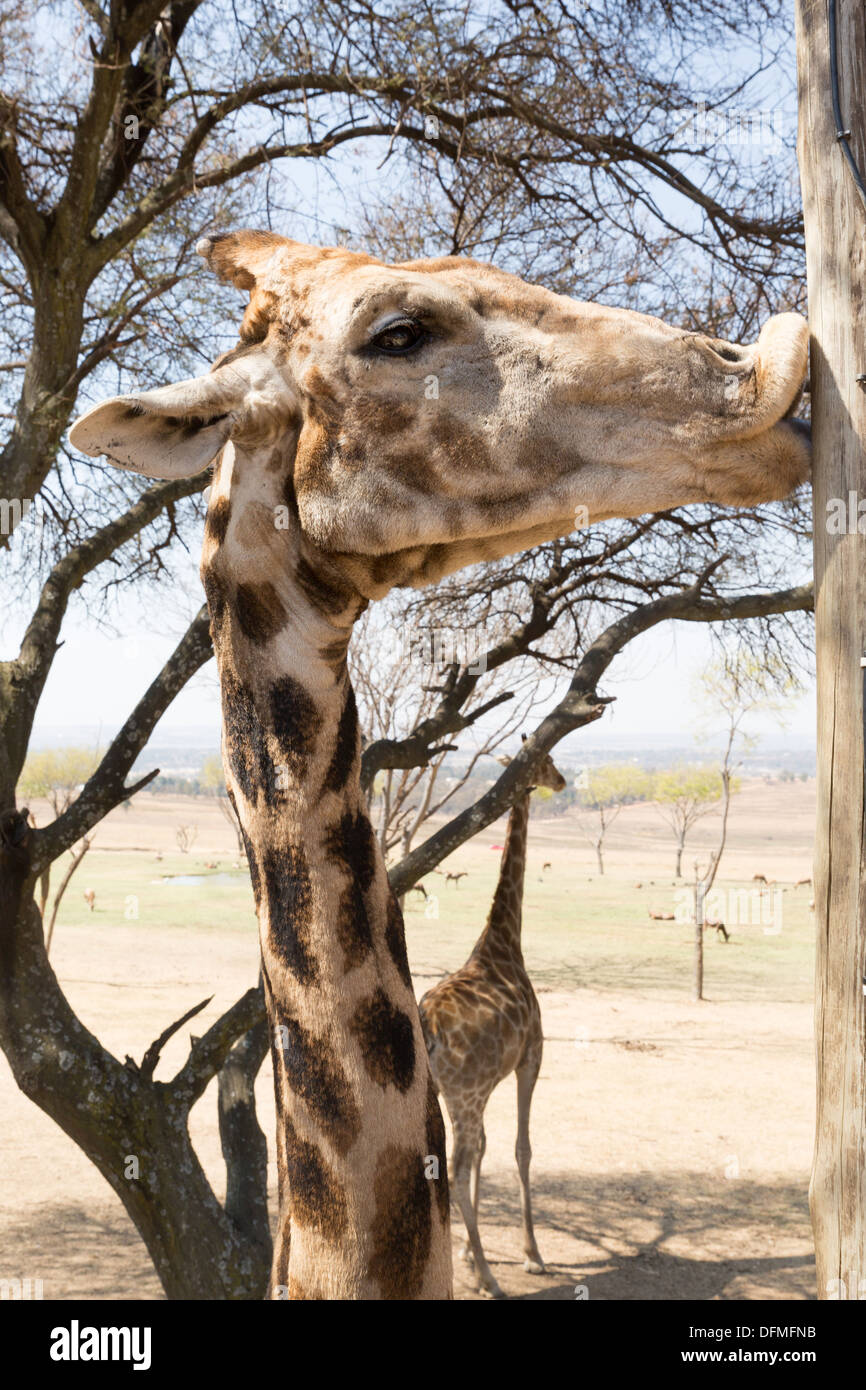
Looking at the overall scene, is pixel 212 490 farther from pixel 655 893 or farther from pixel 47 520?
pixel 655 893

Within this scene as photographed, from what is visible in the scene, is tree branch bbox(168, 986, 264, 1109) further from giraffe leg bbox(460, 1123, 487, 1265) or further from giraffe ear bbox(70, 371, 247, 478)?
giraffe leg bbox(460, 1123, 487, 1265)

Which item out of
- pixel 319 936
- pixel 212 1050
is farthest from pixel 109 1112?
pixel 319 936

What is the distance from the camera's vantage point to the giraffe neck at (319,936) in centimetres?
194

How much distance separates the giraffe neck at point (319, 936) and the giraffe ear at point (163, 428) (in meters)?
0.18

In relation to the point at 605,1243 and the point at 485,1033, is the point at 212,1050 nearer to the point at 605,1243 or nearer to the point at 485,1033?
the point at 485,1033

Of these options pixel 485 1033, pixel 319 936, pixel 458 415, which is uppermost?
pixel 458 415

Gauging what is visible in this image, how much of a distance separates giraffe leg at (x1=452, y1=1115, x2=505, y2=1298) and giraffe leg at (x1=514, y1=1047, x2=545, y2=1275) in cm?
60

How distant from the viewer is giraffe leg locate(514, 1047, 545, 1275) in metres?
8.04

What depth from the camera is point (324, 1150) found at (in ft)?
6.34

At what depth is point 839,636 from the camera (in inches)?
74.6

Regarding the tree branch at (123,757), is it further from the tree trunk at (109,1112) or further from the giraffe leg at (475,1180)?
the giraffe leg at (475,1180)

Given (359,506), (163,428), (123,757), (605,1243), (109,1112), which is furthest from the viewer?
(605,1243)

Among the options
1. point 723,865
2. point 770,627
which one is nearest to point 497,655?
point 770,627

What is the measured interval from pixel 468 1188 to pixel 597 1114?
5.44 meters
